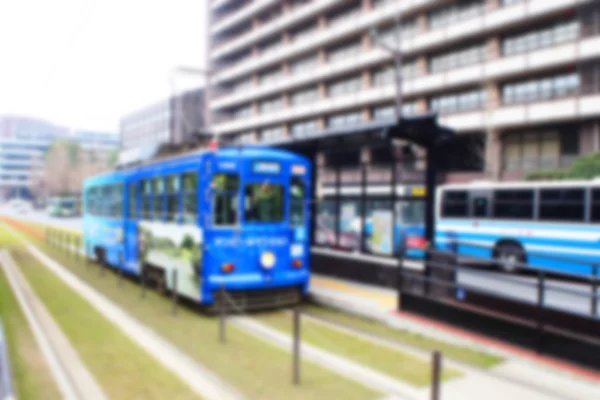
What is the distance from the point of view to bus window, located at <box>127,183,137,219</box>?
12656 mm

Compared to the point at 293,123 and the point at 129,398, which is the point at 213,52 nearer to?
the point at 293,123

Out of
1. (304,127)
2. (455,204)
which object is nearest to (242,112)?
(304,127)

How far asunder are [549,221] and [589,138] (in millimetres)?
15258

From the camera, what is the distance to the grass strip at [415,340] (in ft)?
21.6

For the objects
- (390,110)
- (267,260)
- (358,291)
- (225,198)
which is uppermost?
(390,110)

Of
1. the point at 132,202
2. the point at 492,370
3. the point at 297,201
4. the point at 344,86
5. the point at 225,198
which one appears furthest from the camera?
the point at 344,86

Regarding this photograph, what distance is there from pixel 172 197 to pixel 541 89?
26145mm

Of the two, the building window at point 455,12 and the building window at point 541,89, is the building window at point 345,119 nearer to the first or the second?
the building window at point 455,12

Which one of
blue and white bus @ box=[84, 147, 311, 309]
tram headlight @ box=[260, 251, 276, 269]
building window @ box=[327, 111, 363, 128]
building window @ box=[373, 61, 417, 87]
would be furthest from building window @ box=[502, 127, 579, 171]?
tram headlight @ box=[260, 251, 276, 269]

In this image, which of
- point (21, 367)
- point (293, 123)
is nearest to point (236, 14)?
point (293, 123)

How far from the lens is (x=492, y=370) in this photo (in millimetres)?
6172

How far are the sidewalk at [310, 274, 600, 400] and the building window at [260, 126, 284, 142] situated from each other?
3886 cm

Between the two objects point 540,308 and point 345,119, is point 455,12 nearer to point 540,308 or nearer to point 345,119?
point 345,119

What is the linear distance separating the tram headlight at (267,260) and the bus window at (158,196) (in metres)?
2.95
